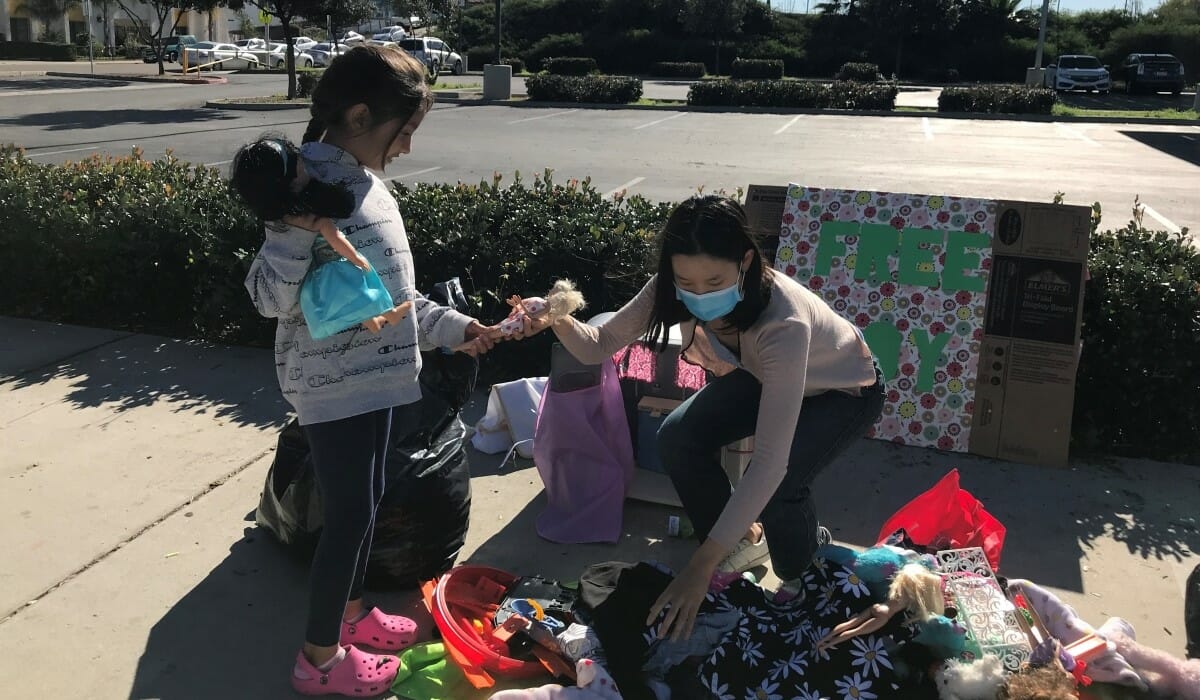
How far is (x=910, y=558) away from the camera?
289 cm

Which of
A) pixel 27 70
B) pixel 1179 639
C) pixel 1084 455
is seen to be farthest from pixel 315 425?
pixel 27 70

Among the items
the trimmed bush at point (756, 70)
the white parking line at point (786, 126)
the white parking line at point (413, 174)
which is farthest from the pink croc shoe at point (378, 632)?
the trimmed bush at point (756, 70)

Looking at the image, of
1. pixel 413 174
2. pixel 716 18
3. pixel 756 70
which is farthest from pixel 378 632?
pixel 716 18

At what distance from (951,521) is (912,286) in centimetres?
143

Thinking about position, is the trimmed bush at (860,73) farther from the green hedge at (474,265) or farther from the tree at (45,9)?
the tree at (45,9)

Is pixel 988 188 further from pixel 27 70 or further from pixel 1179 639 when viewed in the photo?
pixel 27 70

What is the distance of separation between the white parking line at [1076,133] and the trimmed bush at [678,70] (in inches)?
818

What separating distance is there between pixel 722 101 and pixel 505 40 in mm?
28636

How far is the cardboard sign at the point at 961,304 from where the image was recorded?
Answer: 13.6 feet

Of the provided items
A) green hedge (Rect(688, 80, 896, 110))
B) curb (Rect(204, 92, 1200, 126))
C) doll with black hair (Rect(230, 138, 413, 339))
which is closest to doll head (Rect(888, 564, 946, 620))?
doll with black hair (Rect(230, 138, 413, 339))

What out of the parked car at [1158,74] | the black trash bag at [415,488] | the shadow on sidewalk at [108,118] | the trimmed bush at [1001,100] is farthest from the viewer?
the parked car at [1158,74]

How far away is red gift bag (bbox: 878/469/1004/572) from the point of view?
3.26 meters

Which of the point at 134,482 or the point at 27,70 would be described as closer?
the point at 134,482

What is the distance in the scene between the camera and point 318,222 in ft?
7.59
